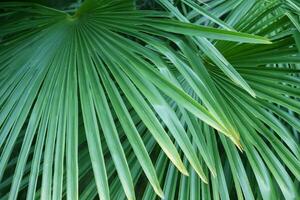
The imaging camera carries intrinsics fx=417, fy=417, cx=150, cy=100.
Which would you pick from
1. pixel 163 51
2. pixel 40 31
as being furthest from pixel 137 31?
pixel 40 31

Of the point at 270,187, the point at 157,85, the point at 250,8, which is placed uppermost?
the point at 157,85

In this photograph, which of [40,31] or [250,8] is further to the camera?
[250,8]

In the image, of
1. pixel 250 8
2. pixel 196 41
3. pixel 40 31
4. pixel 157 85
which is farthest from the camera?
pixel 250 8

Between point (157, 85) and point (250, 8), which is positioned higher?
point (157, 85)

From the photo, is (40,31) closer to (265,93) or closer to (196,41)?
(196,41)

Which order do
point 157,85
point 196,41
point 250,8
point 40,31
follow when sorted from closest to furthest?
point 157,85, point 196,41, point 40,31, point 250,8

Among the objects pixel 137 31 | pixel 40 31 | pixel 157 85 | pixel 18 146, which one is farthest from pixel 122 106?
pixel 18 146
